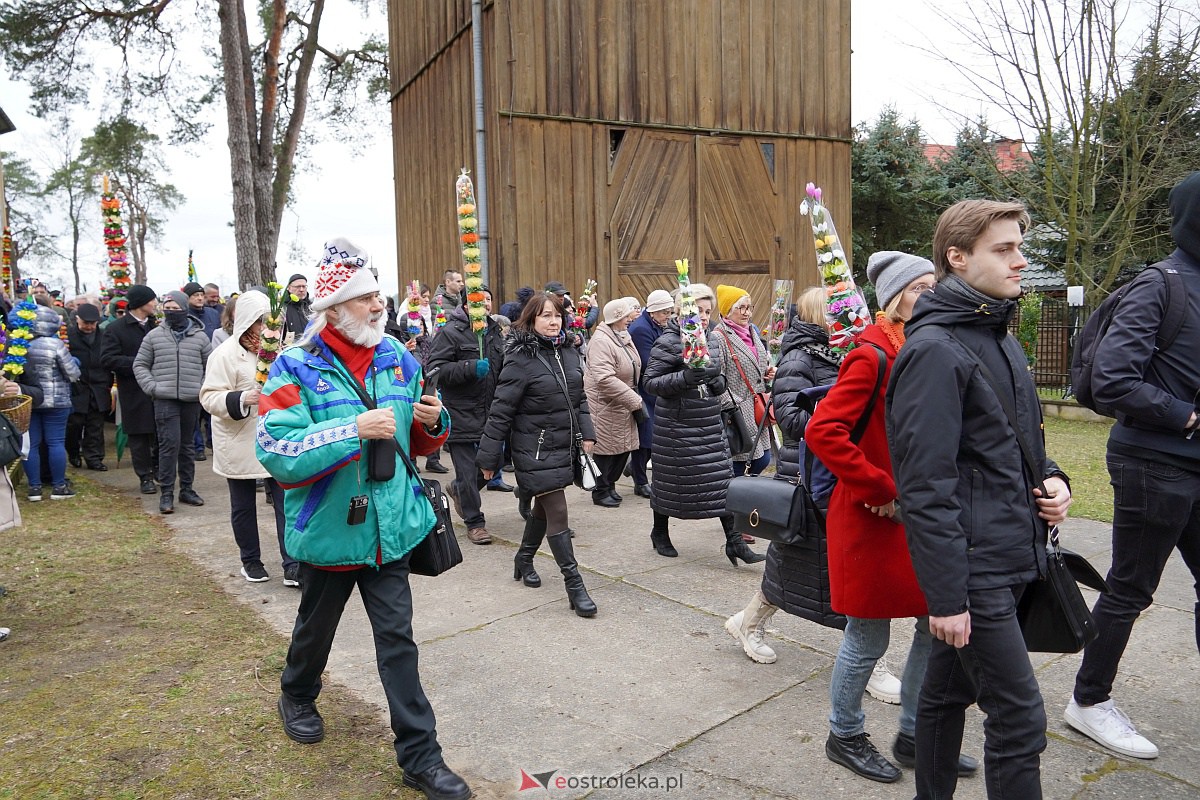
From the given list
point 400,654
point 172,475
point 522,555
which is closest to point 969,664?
point 400,654

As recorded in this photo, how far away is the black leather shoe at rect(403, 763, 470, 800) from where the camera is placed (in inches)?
122

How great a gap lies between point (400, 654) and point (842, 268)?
8.36 ft

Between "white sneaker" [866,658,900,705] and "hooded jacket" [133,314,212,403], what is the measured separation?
6.34 meters

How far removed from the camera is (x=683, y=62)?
44.7 ft

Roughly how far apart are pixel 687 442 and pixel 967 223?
141 inches

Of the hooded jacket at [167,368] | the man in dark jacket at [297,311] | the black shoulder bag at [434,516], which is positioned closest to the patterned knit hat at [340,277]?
the black shoulder bag at [434,516]

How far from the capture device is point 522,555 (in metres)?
5.72

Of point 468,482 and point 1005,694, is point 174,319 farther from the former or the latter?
point 1005,694

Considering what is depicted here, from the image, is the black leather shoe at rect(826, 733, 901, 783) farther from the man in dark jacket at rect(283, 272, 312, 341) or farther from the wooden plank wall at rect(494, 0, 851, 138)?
the wooden plank wall at rect(494, 0, 851, 138)

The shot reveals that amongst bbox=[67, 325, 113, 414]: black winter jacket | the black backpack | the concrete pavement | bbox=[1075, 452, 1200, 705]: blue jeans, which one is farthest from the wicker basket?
bbox=[1075, 452, 1200, 705]: blue jeans

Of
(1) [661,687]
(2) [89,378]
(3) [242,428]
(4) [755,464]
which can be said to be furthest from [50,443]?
(1) [661,687]

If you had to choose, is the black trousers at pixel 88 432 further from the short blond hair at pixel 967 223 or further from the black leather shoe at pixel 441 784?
the short blond hair at pixel 967 223

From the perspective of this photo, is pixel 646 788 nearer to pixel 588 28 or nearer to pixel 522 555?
pixel 522 555

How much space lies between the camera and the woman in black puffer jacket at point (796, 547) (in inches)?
145
